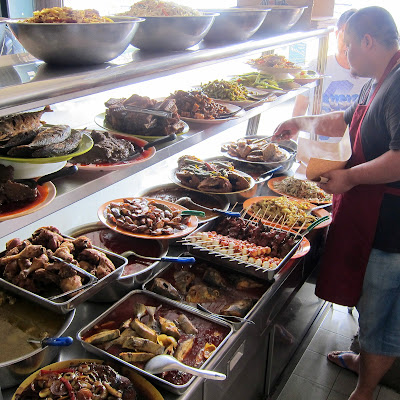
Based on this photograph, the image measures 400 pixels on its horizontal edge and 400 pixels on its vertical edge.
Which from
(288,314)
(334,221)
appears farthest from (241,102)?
(288,314)

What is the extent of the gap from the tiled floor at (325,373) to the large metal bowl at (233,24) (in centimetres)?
230

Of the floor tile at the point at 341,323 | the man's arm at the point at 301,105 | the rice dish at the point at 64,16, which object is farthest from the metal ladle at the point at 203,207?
the man's arm at the point at 301,105

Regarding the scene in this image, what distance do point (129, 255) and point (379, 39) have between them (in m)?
1.79

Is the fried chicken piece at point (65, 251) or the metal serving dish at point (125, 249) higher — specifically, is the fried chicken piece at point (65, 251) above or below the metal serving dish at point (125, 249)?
above

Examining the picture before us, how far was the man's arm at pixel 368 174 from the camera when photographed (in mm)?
2174

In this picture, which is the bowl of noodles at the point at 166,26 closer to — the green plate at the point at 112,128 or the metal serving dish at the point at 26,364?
the green plate at the point at 112,128

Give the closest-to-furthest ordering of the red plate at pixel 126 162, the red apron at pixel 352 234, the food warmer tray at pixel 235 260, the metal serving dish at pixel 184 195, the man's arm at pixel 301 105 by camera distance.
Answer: the red plate at pixel 126 162
the food warmer tray at pixel 235 260
the red apron at pixel 352 234
the metal serving dish at pixel 184 195
the man's arm at pixel 301 105

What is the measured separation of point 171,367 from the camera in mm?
1534

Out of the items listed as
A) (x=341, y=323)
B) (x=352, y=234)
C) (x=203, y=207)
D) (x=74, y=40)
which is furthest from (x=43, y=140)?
(x=341, y=323)

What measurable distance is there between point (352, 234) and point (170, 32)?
164 cm

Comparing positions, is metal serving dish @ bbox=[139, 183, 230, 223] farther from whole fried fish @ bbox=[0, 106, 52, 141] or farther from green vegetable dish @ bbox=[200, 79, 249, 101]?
whole fried fish @ bbox=[0, 106, 52, 141]

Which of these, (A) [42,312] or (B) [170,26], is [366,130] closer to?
(B) [170,26]

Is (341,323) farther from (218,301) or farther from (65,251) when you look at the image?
(65,251)

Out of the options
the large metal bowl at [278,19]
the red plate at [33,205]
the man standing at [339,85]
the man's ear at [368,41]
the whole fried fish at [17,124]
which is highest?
the large metal bowl at [278,19]
